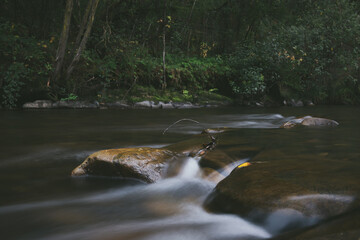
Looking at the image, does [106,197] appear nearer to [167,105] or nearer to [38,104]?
[38,104]

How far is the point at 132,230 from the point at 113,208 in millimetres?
501

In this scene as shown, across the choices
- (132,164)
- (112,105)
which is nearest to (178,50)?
(112,105)

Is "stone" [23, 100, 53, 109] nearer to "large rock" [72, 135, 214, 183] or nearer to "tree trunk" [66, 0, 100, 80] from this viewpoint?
"tree trunk" [66, 0, 100, 80]

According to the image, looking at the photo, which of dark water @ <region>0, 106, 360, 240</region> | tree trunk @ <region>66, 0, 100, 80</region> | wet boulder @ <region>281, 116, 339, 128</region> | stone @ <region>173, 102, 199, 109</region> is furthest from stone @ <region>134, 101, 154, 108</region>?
dark water @ <region>0, 106, 360, 240</region>

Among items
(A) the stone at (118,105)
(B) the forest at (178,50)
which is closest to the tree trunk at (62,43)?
(B) the forest at (178,50)

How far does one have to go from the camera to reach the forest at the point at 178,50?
37.8 feet

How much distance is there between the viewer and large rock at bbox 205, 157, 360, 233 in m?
2.15

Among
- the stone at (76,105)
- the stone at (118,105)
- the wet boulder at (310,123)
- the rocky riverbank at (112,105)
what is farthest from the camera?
the stone at (118,105)

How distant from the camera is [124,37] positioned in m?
14.9

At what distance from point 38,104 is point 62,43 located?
91.3 inches

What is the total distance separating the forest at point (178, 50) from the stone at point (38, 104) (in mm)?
186

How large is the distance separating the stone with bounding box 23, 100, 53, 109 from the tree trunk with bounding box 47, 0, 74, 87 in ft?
2.04

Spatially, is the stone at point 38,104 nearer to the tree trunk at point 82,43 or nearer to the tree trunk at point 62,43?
the tree trunk at point 62,43

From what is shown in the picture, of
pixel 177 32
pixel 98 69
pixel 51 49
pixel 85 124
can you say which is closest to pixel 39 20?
pixel 51 49
